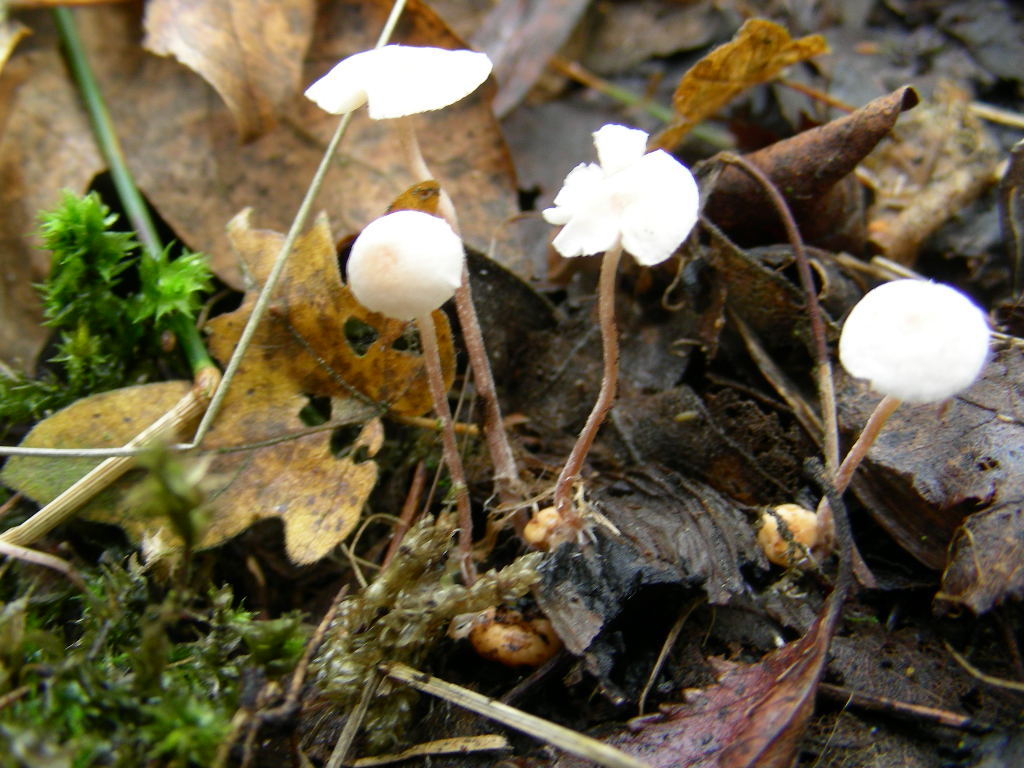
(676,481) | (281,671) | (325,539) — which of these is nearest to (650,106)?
(676,481)

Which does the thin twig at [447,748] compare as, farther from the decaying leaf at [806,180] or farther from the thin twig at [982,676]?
the decaying leaf at [806,180]

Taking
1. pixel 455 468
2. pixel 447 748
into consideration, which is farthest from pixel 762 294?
pixel 447 748

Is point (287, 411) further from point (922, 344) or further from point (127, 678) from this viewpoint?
point (922, 344)

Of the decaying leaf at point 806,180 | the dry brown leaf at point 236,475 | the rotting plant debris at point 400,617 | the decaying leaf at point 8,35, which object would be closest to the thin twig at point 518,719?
the rotting plant debris at point 400,617

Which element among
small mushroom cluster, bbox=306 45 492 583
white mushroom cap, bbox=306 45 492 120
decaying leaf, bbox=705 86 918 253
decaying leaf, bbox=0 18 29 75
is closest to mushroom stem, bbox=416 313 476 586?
small mushroom cluster, bbox=306 45 492 583

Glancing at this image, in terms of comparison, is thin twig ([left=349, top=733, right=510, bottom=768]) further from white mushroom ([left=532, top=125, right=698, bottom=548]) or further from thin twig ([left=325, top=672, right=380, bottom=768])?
white mushroom ([left=532, top=125, right=698, bottom=548])
